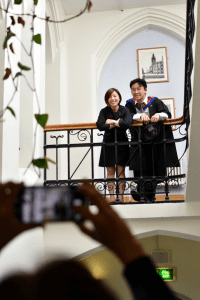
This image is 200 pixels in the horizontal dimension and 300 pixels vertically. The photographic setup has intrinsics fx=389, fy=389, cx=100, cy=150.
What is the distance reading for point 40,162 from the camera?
5.90ft

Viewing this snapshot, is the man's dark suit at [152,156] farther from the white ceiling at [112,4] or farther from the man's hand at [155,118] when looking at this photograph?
the white ceiling at [112,4]

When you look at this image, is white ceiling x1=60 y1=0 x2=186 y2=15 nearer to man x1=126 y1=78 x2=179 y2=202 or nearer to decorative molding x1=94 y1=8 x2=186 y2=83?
decorative molding x1=94 y1=8 x2=186 y2=83

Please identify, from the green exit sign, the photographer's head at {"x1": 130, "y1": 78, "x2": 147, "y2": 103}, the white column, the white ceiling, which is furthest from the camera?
the white ceiling

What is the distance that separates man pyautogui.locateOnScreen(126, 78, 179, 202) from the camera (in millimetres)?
5094

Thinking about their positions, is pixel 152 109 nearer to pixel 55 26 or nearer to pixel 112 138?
pixel 112 138

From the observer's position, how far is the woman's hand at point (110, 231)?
1.96 ft

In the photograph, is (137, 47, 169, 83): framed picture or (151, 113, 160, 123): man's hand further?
(137, 47, 169, 83): framed picture

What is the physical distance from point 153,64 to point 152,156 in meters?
4.98

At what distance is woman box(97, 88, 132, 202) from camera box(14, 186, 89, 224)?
443 cm

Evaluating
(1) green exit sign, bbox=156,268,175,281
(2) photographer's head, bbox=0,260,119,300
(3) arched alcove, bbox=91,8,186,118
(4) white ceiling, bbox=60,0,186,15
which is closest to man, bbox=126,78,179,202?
(1) green exit sign, bbox=156,268,175,281

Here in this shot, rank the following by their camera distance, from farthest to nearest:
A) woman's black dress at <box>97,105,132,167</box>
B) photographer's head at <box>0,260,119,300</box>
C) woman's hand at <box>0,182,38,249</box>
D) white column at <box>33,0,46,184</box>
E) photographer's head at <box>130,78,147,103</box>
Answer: white column at <box>33,0,46,184</box> → woman's black dress at <box>97,105,132,167</box> → photographer's head at <box>130,78,147,103</box> → woman's hand at <box>0,182,38,249</box> → photographer's head at <box>0,260,119,300</box>

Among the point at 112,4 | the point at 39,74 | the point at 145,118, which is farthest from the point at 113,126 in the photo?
the point at 112,4

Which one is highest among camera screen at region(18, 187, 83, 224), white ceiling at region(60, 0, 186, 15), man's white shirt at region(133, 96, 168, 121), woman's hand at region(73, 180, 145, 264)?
white ceiling at region(60, 0, 186, 15)

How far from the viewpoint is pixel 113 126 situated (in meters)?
5.09
